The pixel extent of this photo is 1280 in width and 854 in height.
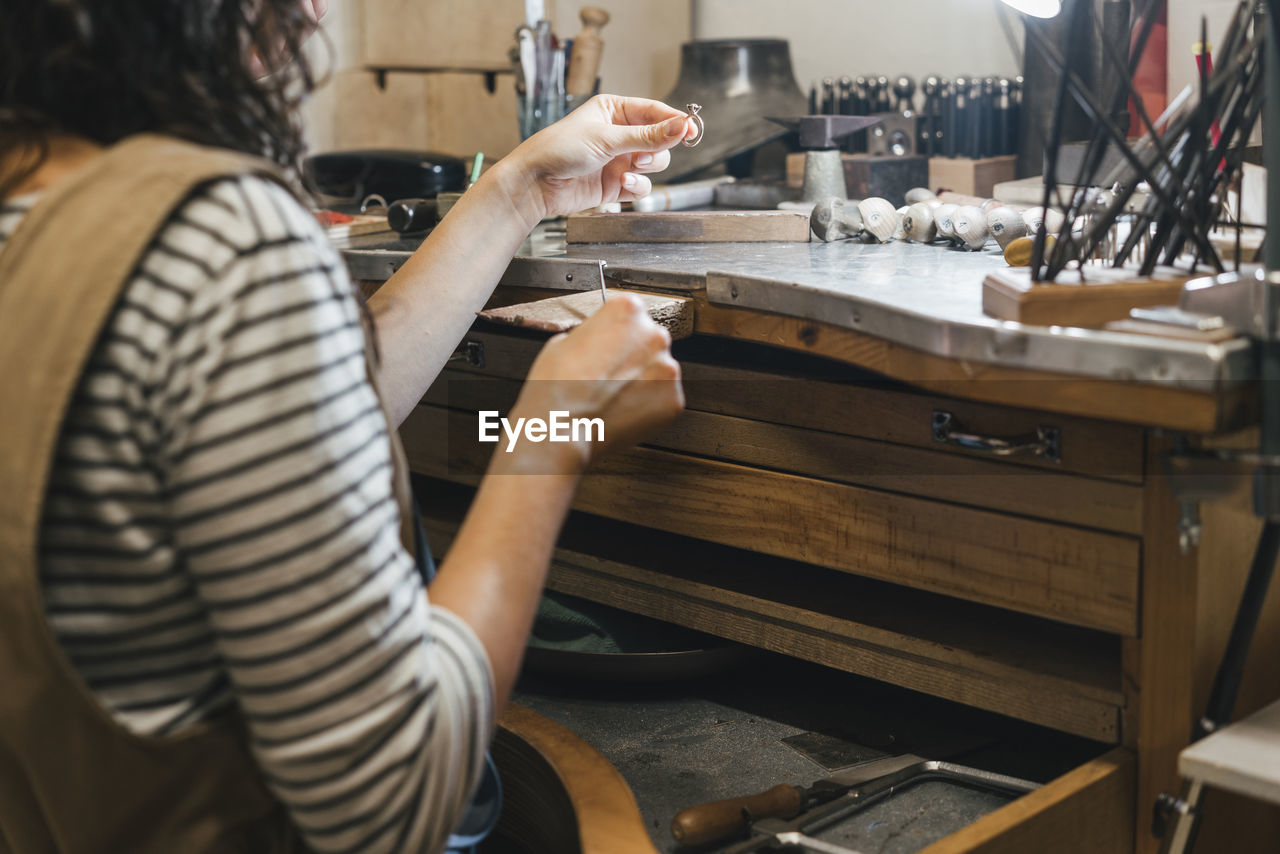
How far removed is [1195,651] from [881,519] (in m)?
0.30

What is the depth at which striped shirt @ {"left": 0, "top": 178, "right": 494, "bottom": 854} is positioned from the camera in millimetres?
600

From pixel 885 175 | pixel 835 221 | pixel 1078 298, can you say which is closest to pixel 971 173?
pixel 885 175

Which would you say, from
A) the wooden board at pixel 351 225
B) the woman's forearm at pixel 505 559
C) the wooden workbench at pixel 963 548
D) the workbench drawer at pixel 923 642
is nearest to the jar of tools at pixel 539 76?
the wooden board at pixel 351 225

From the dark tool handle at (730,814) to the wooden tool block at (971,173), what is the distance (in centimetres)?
120

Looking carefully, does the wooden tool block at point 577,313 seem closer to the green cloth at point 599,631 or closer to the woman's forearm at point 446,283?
the woman's forearm at point 446,283

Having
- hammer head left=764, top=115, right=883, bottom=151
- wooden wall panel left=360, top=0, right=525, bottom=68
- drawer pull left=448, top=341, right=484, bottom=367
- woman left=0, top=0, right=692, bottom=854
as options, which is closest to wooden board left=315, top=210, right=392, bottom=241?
drawer pull left=448, top=341, right=484, bottom=367

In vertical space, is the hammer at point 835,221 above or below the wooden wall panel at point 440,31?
below

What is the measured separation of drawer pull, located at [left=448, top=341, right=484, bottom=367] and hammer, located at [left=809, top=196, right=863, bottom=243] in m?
0.47

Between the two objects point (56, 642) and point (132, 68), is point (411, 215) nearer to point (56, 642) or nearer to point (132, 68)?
point (132, 68)

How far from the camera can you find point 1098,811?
3.39 ft

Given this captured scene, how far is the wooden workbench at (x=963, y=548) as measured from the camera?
99 centimetres

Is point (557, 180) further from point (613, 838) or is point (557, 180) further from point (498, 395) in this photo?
point (613, 838)

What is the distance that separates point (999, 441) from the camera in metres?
1.05

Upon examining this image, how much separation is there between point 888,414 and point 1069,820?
395 mm
